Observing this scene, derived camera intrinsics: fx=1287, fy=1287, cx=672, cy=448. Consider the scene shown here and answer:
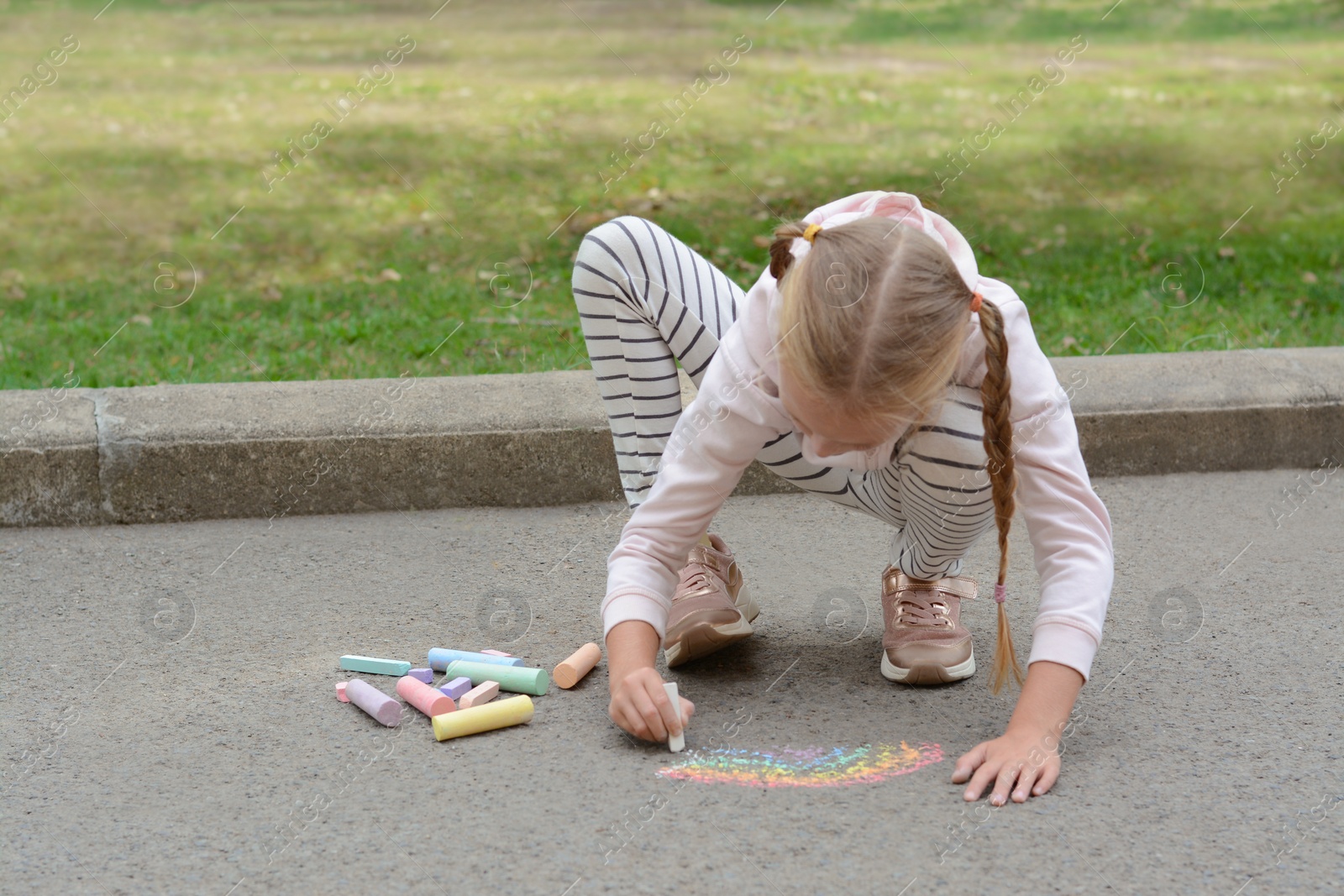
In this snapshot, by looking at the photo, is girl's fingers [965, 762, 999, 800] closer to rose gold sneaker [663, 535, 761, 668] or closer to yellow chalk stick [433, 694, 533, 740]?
rose gold sneaker [663, 535, 761, 668]

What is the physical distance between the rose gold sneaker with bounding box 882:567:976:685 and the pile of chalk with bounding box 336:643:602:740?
1.89 feet

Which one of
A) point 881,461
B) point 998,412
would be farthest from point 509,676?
point 998,412

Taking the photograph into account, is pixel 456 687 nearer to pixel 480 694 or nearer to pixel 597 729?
pixel 480 694

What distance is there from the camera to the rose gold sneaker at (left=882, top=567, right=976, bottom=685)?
2412mm

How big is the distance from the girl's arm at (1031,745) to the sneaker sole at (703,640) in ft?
1.95

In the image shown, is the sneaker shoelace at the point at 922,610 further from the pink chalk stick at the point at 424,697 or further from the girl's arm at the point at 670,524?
the pink chalk stick at the point at 424,697

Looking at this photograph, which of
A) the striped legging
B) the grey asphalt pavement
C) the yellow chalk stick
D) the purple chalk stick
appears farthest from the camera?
the striped legging

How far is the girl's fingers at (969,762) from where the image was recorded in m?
2.03

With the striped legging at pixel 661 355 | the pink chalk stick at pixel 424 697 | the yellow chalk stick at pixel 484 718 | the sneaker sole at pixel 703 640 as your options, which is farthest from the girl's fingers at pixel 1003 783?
the pink chalk stick at pixel 424 697

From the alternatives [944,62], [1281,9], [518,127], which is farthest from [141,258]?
[1281,9]

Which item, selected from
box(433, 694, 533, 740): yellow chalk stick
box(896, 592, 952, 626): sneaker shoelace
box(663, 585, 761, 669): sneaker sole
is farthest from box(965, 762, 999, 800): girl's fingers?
box(433, 694, 533, 740): yellow chalk stick

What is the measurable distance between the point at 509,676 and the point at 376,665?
0.28 meters

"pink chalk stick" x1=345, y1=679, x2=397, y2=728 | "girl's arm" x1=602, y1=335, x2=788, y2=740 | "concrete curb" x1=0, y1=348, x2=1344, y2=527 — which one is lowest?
"concrete curb" x1=0, y1=348, x2=1344, y2=527

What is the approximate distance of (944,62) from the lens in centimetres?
970
